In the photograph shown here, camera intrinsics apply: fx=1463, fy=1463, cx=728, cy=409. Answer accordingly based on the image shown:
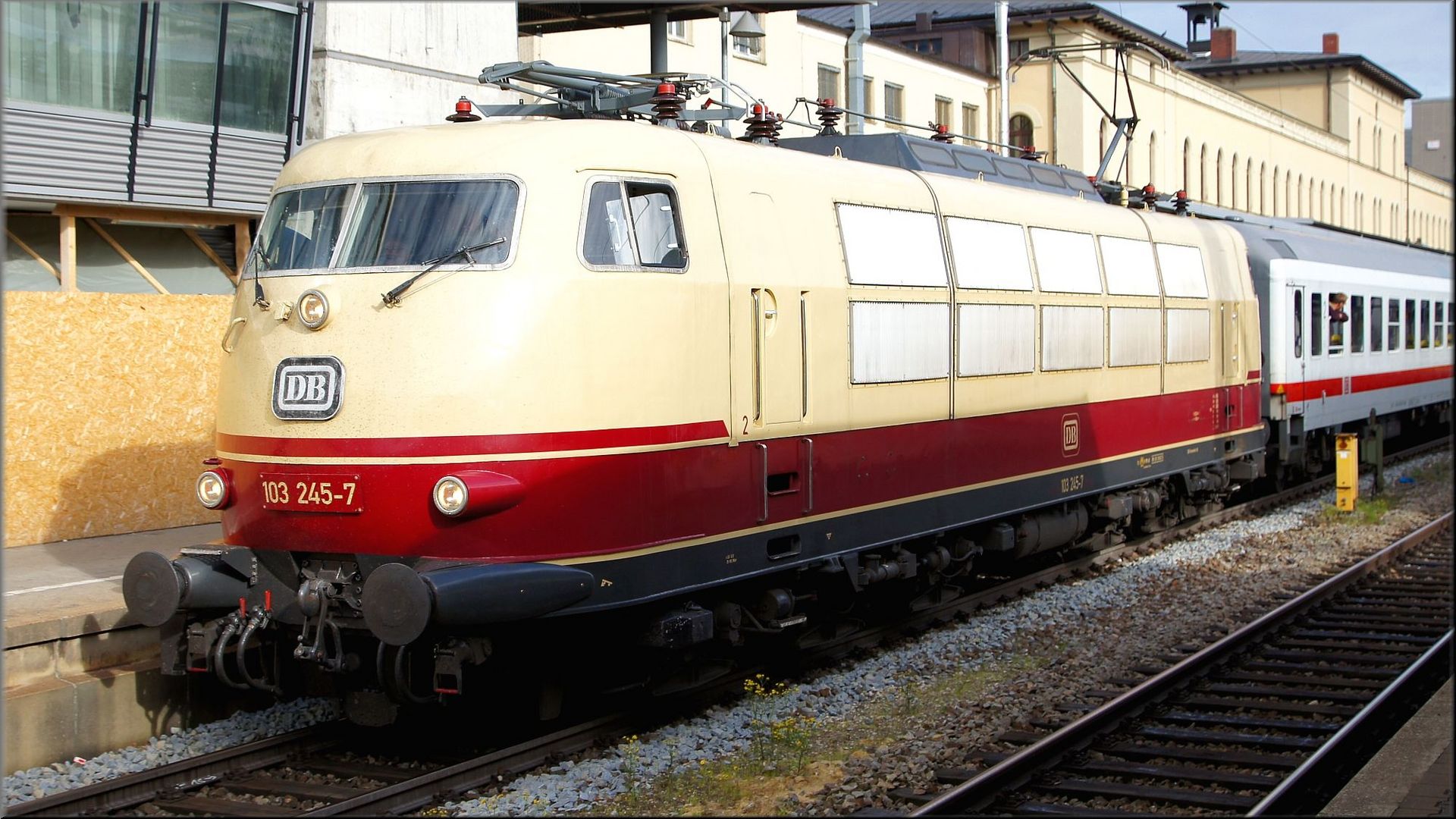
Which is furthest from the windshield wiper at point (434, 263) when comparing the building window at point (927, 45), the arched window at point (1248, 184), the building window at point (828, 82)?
the arched window at point (1248, 184)

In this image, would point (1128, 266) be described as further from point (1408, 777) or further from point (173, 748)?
point (173, 748)

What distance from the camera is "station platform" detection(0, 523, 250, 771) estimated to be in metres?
8.39

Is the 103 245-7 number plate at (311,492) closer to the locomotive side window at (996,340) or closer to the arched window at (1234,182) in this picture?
the locomotive side window at (996,340)

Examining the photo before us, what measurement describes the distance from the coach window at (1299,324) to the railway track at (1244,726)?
7.21 metres

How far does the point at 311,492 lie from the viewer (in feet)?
25.6

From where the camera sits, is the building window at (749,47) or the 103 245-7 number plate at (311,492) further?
the building window at (749,47)

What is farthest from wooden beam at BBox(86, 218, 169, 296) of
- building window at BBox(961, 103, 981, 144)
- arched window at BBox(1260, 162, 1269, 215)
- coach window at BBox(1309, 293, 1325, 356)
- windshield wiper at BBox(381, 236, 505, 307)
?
arched window at BBox(1260, 162, 1269, 215)

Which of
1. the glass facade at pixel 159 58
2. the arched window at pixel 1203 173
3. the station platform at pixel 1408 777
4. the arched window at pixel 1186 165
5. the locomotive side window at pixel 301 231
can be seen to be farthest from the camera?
the arched window at pixel 1203 173

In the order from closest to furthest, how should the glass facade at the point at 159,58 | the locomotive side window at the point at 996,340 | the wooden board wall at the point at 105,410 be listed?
the locomotive side window at the point at 996,340, the wooden board wall at the point at 105,410, the glass facade at the point at 159,58

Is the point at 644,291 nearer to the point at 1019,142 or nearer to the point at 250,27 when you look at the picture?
the point at 250,27

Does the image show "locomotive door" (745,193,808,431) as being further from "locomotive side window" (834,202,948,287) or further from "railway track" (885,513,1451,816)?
"railway track" (885,513,1451,816)

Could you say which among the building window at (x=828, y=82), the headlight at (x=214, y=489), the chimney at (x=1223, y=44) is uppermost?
the chimney at (x=1223, y=44)

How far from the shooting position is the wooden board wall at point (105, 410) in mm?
12727

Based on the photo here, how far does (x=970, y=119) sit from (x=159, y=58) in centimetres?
2672
